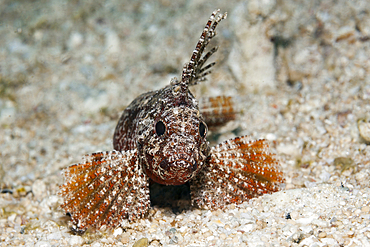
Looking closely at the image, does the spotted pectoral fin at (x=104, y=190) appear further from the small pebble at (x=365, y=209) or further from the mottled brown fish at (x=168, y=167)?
the small pebble at (x=365, y=209)

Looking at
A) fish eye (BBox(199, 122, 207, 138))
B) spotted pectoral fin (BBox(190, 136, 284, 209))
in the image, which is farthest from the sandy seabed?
fish eye (BBox(199, 122, 207, 138))

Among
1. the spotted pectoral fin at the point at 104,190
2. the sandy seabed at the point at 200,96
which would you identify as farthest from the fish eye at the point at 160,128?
the sandy seabed at the point at 200,96

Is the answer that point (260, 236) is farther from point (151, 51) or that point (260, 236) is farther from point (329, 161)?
point (151, 51)

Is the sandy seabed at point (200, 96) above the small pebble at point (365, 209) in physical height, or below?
above

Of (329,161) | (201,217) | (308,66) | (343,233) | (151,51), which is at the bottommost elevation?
(343,233)

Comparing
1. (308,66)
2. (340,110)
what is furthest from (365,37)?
(340,110)

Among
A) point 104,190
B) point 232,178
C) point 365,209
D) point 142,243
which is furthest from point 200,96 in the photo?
point 365,209
